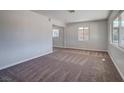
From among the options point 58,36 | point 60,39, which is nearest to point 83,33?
point 60,39

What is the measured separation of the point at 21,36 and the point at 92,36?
17.2 feet

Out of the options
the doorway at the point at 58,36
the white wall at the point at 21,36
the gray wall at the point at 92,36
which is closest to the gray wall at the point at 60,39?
the doorway at the point at 58,36

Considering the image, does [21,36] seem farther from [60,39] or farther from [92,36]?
[60,39]

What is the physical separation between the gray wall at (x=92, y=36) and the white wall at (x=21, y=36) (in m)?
3.24

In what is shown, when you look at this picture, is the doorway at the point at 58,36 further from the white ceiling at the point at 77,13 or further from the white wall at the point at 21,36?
the white wall at the point at 21,36

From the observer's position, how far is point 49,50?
598 cm

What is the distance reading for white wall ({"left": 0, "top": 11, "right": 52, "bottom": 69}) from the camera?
10.7ft

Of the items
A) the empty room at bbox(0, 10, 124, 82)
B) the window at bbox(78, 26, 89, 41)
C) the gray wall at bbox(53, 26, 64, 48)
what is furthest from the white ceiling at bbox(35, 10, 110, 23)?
the gray wall at bbox(53, 26, 64, 48)

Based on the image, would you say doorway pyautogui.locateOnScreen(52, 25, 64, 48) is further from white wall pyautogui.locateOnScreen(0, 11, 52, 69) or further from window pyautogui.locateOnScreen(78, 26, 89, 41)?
white wall pyautogui.locateOnScreen(0, 11, 52, 69)

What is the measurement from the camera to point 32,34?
14.7 feet

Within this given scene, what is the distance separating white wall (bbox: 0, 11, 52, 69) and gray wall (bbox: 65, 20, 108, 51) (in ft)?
10.6
